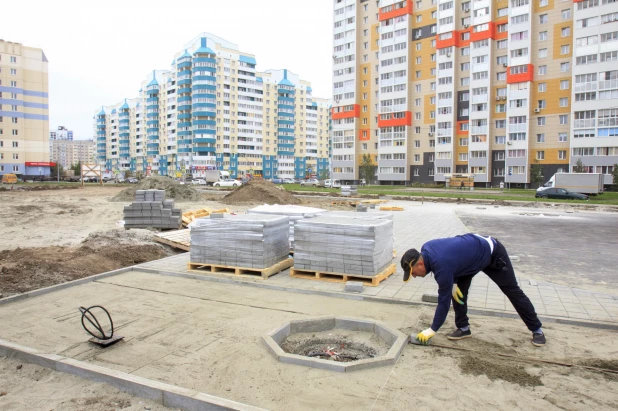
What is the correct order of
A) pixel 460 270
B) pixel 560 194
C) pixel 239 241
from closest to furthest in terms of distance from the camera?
pixel 460 270, pixel 239 241, pixel 560 194

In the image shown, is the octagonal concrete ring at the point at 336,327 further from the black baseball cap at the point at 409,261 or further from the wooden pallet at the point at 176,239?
the wooden pallet at the point at 176,239

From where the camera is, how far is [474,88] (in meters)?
61.7

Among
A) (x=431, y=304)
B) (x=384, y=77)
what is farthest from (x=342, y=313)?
(x=384, y=77)

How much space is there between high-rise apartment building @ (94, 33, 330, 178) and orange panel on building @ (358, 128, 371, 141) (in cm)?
3712

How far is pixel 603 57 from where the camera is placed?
5066 cm

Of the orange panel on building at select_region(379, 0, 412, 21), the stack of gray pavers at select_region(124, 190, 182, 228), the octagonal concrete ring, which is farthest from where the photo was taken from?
the orange panel on building at select_region(379, 0, 412, 21)

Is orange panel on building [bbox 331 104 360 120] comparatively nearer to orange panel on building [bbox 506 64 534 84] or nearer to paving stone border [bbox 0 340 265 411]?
orange panel on building [bbox 506 64 534 84]

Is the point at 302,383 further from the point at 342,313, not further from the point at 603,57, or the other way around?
the point at 603,57

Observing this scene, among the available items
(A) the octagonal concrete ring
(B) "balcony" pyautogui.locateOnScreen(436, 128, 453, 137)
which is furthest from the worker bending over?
(B) "balcony" pyautogui.locateOnScreen(436, 128, 453, 137)

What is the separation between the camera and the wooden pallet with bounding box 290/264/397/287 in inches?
295

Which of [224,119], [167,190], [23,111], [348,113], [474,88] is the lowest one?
[167,190]

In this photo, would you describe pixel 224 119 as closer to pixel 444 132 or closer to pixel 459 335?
pixel 444 132

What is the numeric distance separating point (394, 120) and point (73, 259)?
6587 centimetres

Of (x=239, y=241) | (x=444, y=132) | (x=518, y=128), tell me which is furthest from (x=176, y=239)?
(x=444, y=132)
